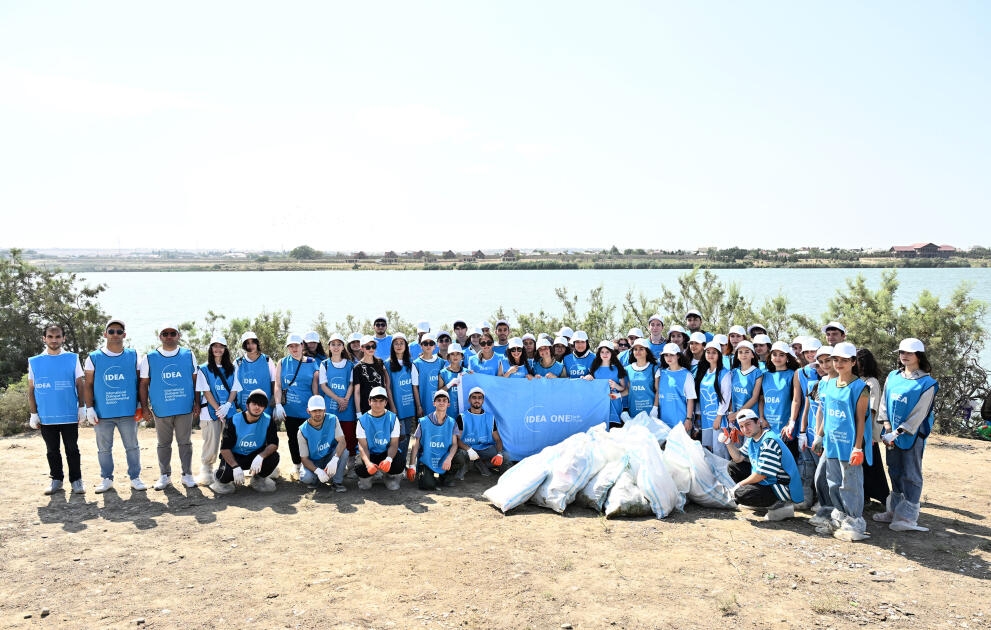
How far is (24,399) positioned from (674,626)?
11140mm

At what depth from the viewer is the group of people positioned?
5.77 metres

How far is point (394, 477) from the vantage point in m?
6.73

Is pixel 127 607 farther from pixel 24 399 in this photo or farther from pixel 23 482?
pixel 24 399

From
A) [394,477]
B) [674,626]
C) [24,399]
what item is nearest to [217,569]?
[394,477]

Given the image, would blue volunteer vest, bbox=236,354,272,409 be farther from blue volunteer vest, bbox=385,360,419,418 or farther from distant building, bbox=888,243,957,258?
distant building, bbox=888,243,957,258

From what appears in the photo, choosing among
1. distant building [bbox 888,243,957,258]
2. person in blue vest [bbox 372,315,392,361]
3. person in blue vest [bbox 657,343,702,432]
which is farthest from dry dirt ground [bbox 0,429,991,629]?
distant building [bbox 888,243,957,258]

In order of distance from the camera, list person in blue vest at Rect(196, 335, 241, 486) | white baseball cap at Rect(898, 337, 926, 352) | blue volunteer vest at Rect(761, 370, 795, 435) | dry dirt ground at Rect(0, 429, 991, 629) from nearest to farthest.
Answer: dry dirt ground at Rect(0, 429, 991, 629) < white baseball cap at Rect(898, 337, 926, 352) < blue volunteer vest at Rect(761, 370, 795, 435) < person in blue vest at Rect(196, 335, 241, 486)

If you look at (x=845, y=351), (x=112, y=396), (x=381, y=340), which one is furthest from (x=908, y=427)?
(x=112, y=396)

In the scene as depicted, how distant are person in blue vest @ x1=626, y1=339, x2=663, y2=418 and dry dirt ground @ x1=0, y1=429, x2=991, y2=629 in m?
1.32

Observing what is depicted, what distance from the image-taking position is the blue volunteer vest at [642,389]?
23.4 ft

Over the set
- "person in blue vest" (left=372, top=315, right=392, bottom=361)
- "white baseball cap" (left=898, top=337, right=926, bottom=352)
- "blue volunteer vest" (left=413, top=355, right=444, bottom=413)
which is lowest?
"blue volunteer vest" (left=413, top=355, right=444, bottom=413)

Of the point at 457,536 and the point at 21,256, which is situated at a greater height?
the point at 21,256

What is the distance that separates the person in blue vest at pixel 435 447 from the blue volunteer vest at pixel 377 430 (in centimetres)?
32

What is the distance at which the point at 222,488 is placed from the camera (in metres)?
6.55
